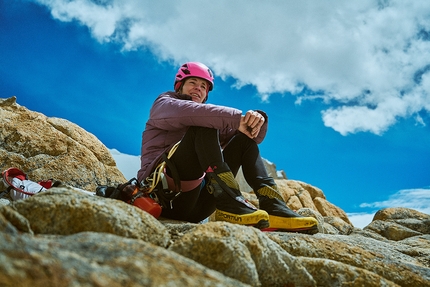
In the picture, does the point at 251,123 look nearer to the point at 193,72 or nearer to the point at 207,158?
the point at 207,158

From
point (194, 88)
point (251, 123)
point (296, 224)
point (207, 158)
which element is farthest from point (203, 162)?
point (194, 88)

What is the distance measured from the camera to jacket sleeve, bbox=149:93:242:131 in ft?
17.9

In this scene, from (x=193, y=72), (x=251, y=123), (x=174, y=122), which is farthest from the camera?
(x=193, y=72)

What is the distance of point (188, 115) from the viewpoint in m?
5.70

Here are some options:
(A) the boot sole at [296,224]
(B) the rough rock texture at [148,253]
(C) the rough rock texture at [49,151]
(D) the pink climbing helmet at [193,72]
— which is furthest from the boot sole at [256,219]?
(C) the rough rock texture at [49,151]

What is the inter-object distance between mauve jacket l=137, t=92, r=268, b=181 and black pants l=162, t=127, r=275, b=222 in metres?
0.20

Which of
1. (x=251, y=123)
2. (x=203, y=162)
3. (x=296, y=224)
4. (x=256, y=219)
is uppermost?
(x=251, y=123)

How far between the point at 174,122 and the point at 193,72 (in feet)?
4.88

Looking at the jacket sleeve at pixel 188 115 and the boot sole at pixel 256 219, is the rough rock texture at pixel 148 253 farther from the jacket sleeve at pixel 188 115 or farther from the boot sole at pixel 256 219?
the jacket sleeve at pixel 188 115

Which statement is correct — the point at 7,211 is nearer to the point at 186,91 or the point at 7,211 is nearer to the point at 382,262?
the point at 382,262

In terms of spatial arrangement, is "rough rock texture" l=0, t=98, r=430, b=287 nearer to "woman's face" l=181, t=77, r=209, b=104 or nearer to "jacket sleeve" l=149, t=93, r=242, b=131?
"jacket sleeve" l=149, t=93, r=242, b=131

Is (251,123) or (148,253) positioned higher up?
(251,123)

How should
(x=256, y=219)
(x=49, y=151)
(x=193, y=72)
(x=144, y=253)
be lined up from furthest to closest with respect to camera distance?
(x=49, y=151) → (x=193, y=72) → (x=256, y=219) → (x=144, y=253)

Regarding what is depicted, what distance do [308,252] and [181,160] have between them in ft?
8.67
